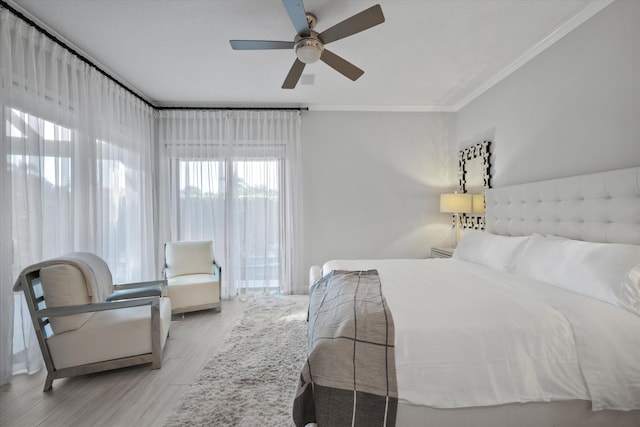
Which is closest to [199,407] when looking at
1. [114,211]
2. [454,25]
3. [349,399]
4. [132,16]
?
[349,399]

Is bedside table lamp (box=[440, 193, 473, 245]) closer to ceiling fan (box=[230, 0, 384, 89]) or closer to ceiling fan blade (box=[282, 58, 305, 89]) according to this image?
ceiling fan (box=[230, 0, 384, 89])

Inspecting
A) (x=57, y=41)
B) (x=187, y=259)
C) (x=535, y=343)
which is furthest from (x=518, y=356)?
(x=57, y=41)

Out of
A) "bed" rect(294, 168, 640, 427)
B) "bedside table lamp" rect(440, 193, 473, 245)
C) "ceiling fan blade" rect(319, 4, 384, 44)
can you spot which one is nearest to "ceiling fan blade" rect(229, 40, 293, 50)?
"ceiling fan blade" rect(319, 4, 384, 44)

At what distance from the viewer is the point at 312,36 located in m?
2.10

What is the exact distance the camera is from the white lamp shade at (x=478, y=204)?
12.2 ft

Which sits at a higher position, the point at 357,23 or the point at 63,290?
the point at 357,23

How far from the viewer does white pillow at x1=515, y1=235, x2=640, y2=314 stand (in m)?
1.65

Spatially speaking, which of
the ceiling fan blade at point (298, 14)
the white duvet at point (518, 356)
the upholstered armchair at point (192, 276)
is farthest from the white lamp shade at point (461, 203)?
the upholstered armchair at point (192, 276)

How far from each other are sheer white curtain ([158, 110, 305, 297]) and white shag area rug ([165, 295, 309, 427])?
3.73 ft

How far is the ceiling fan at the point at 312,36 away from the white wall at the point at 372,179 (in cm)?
191

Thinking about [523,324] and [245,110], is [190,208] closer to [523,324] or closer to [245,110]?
[245,110]

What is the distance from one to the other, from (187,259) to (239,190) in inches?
46.8

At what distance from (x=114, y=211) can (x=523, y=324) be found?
3.81 meters

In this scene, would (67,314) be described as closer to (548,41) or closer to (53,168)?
(53,168)
